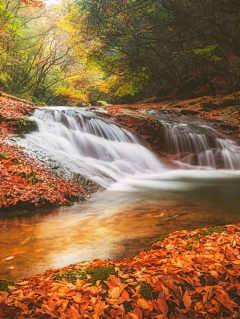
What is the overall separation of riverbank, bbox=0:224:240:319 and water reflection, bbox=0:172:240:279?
1.16 m

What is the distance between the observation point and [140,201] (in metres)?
6.56

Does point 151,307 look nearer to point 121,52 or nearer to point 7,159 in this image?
point 7,159

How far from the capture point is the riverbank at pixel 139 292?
Result: 1.81m

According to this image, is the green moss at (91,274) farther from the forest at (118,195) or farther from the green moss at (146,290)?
the green moss at (146,290)

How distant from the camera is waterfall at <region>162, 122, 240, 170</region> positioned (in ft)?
39.5

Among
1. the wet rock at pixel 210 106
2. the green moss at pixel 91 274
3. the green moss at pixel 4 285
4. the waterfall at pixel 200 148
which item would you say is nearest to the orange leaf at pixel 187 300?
the green moss at pixel 91 274

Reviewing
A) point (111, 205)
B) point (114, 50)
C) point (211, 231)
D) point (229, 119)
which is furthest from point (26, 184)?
→ point (114, 50)

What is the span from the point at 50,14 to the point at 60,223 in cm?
2181

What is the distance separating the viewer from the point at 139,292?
200 centimetres

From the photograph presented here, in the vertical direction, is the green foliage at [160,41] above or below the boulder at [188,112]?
above

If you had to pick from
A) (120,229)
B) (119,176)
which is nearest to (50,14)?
(119,176)

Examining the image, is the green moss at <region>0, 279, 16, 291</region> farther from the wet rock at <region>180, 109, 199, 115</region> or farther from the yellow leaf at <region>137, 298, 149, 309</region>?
the wet rock at <region>180, 109, 199, 115</region>

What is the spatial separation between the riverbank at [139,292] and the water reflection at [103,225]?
1.16 metres

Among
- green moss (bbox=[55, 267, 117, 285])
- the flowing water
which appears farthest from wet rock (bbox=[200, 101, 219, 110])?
green moss (bbox=[55, 267, 117, 285])
